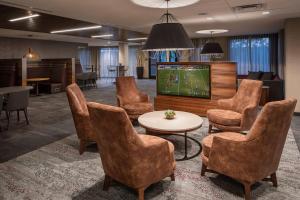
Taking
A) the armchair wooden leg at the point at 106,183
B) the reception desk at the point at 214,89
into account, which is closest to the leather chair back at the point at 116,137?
the armchair wooden leg at the point at 106,183

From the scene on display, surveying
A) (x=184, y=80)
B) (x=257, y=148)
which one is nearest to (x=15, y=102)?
(x=184, y=80)

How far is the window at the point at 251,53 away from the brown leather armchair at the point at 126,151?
10.6m

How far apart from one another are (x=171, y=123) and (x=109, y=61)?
15412mm

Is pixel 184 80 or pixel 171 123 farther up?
pixel 184 80

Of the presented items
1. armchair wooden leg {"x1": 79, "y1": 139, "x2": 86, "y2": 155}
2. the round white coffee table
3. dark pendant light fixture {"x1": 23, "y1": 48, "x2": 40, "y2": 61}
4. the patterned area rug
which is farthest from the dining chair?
dark pendant light fixture {"x1": 23, "y1": 48, "x2": 40, "y2": 61}

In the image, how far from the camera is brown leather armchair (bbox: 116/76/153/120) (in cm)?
487

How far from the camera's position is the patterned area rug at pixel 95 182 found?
8.20 ft

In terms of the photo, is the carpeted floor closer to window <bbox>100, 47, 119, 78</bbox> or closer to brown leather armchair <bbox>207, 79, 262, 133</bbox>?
brown leather armchair <bbox>207, 79, 262, 133</bbox>

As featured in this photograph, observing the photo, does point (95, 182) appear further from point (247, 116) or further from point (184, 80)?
point (184, 80)

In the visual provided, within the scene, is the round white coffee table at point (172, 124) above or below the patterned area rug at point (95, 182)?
above

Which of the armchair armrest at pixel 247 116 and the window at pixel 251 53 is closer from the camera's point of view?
the armchair armrest at pixel 247 116

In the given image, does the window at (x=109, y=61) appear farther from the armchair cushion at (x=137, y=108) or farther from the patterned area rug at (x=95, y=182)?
the patterned area rug at (x=95, y=182)

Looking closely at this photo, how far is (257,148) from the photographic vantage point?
2.26 m

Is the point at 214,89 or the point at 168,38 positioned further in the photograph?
the point at 214,89
